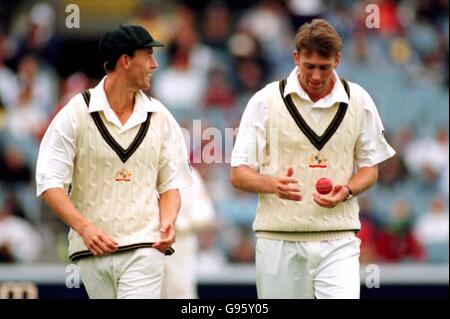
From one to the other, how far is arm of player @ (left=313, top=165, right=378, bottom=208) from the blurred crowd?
6496 mm

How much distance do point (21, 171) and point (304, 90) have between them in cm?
837

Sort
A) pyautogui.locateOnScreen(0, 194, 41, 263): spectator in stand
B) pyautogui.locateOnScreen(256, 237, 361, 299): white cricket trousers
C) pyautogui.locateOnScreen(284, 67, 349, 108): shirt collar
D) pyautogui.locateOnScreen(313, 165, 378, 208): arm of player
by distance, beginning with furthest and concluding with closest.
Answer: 1. pyautogui.locateOnScreen(0, 194, 41, 263): spectator in stand
2. pyautogui.locateOnScreen(284, 67, 349, 108): shirt collar
3. pyautogui.locateOnScreen(256, 237, 361, 299): white cricket trousers
4. pyautogui.locateOnScreen(313, 165, 378, 208): arm of player

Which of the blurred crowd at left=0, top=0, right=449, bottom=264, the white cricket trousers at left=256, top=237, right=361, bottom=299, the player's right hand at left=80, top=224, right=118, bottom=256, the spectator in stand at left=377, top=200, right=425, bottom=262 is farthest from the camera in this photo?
the blurred crowd at left=0, top=0, right=449, bottom=264

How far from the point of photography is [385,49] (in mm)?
17094

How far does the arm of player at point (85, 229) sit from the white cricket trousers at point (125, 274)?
0.15m

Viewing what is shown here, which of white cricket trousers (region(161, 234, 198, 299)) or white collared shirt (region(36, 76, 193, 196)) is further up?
white collared shirt (region(36, 76, 193, 196))

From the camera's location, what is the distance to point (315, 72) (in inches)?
325

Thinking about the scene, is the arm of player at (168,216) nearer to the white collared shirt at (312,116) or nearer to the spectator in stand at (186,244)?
the white collared shirt at (312,116)

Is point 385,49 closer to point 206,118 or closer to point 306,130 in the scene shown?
point 206,118

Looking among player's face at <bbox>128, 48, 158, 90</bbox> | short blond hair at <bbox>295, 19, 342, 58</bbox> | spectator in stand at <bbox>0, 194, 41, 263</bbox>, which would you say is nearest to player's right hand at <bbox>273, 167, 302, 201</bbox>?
short blond hair at <bbox>295, 19, 342, 58</bbox>

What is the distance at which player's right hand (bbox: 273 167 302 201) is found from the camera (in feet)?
26.4

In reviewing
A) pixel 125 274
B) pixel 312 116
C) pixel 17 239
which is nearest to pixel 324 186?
pixel 312 116

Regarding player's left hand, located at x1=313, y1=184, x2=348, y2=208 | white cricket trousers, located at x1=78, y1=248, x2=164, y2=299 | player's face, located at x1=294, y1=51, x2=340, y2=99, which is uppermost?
player's face, located at x1=294, y1=51, x2=340, y2=99

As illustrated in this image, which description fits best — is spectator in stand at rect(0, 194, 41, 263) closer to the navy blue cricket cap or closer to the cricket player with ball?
the cricket player with ball
